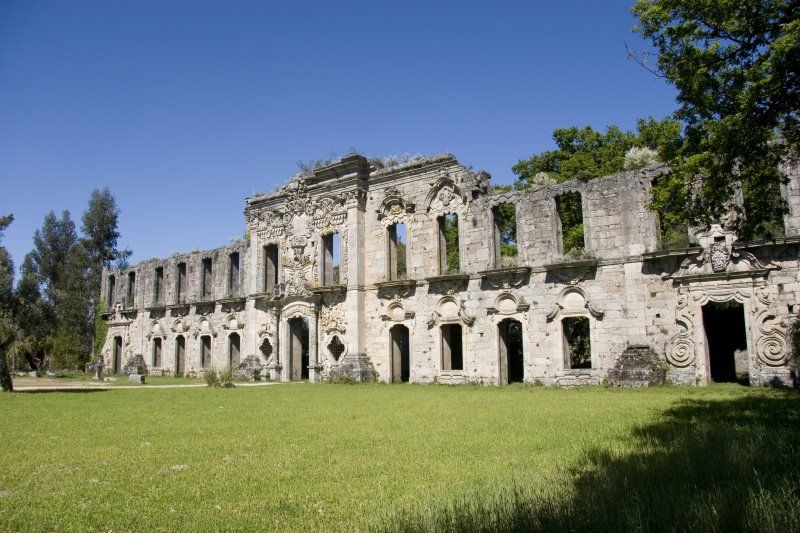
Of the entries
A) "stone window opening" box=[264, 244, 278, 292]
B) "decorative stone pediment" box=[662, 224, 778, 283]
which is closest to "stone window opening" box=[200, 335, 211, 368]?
"stone window opening" box=[264, 244, 278, 292]

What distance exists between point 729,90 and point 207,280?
98.2 ft

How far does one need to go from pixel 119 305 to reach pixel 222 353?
11.1 m

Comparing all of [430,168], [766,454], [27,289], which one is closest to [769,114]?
[766,454]

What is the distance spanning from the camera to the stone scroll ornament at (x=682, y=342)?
16.9 m

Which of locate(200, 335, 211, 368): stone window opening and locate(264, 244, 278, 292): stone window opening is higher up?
locate(264, 244, 278, 292): stone window opening

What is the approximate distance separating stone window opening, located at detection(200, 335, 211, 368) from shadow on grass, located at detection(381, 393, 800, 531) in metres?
28.7

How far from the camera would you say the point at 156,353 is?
3500 cm

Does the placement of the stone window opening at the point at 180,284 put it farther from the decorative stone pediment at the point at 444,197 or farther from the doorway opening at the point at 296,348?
the decorative stone pediment at the point at 444,197

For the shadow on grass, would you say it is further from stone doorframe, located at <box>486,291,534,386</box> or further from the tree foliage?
the tree foliage

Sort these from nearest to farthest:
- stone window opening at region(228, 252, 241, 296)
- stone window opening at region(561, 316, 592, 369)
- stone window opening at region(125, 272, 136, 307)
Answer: stone window opening at region(561, 316, 592, 369) < stone window opening at region(228, 252, 241, 296) < stone window opening at region(125, 272, 136, 307)

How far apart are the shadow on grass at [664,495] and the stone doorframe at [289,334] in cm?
1965

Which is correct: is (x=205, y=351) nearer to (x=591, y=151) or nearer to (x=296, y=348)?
(x=296, y=348)

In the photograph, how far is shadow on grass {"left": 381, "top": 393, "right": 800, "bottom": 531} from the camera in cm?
395

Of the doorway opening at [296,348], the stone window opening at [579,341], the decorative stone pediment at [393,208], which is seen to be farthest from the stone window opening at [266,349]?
the stone window opening at [579,341]
